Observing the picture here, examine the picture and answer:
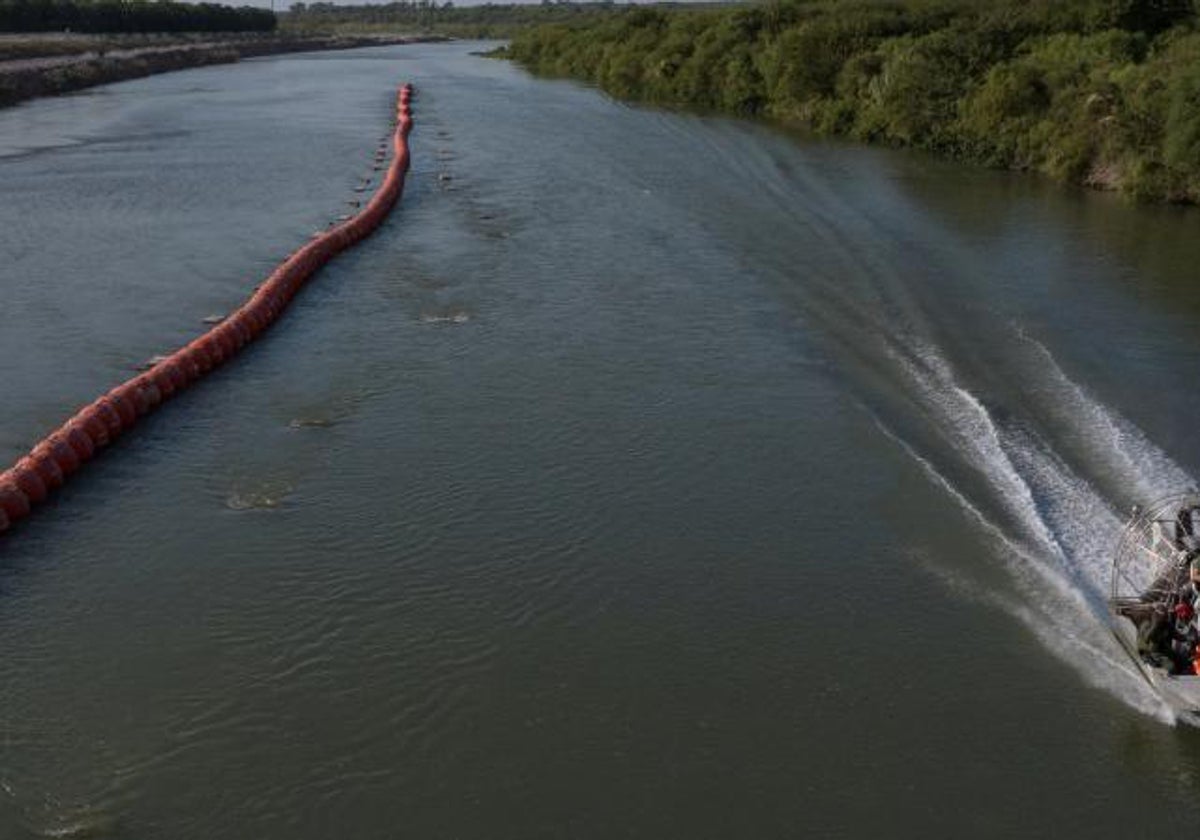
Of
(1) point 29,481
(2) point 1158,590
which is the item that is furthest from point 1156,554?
(1) point 29,481

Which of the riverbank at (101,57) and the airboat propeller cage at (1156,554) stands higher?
the riverbank at (101,57)

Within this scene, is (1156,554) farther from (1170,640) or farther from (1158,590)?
(1170,640)

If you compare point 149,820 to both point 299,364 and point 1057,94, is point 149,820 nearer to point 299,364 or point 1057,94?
point 299,364

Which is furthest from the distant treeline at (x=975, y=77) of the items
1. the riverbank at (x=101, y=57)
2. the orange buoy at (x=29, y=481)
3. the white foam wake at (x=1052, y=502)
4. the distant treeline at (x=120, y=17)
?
the distant treeline at (x=120, y=17)

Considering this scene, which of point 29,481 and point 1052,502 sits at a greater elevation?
point 1052,502

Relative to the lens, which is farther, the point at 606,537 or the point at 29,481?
the point at 29,481

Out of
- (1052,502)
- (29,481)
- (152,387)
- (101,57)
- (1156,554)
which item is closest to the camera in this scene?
(1156,554)

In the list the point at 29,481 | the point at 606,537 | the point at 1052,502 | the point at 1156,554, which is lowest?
the point at 29,481

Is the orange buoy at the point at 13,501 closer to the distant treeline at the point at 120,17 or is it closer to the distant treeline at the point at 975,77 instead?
the distant treeline at the point at 975,77
